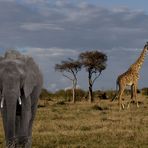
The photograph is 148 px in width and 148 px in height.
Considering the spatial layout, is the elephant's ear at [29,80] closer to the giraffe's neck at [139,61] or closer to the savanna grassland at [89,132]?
the savanna grassland at [89,132]

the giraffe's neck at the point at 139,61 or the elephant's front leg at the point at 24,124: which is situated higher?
the giraffe's neck at the point at 139,61

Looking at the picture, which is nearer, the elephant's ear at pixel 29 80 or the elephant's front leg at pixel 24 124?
the elephant's front leg at pixel 24 124

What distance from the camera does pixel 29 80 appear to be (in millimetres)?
11039

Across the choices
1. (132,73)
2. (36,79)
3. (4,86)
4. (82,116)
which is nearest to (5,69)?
(4,86)

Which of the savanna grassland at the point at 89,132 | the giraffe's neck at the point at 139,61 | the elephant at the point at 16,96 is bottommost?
the savanna grassland at the point at 89,132

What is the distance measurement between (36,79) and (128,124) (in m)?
5.99

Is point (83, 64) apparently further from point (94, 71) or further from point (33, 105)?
point (33, 105)

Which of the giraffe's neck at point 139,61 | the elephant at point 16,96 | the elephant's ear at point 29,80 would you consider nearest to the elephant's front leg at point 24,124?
the elephant at point 16,96

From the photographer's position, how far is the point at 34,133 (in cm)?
1520

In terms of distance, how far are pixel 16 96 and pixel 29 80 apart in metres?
0.91

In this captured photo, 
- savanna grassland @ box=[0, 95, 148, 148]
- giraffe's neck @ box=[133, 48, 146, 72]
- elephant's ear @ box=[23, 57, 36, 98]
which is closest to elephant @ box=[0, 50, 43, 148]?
elephant's ear @ box=[23, 57, 36, 98]

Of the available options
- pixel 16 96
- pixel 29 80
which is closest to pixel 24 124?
pixel 16 96

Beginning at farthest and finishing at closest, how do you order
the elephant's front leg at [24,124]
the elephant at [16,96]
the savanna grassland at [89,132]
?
the savanna grassland at [89,132]
the elephant's front leg at [24,124]
the elephant at [16,96]

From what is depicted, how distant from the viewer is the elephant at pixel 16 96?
10.0m
